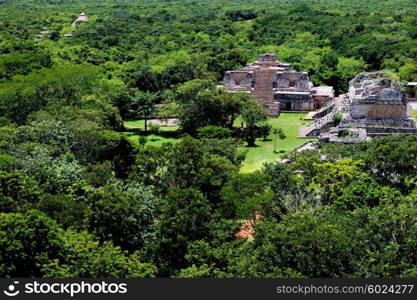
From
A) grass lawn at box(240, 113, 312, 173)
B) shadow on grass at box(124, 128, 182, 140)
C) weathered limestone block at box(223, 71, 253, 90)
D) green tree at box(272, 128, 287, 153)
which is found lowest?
shadow on grass at box(124, 128, 182, 140)

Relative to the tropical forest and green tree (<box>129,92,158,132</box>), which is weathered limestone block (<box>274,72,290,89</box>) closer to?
the tropical forest

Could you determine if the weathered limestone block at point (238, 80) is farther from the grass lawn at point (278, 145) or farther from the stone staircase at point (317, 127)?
the stone staircase at point (317, 127)

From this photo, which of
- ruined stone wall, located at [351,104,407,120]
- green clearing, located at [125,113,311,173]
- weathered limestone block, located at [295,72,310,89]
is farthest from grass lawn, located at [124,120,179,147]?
ruined stone wall, located at [351,104,407,120]

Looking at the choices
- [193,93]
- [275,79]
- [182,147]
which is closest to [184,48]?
[275,79]

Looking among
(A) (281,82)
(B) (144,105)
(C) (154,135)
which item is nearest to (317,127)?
(A) (281,82)

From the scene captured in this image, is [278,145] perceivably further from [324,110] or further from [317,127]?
[324,110]

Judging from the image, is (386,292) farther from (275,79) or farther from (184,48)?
(184,48)
